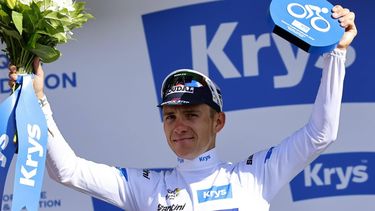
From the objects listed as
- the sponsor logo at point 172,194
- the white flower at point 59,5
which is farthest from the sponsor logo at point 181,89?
the white flower at point 59,5

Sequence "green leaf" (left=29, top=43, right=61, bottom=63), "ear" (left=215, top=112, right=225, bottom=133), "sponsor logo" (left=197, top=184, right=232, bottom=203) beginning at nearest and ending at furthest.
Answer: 1. "green leaf" (left=29, top=43, right=61, bottom=63)
2. "sponsor logo" (left=197, top=184, right=232, bottom=203)
3. "ear" (left=215, top=112, right=225, bottom=133)

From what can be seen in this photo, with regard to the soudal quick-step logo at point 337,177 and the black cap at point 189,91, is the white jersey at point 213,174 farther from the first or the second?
the soudal quick-step logo at point 337,177

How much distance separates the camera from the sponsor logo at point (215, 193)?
2.50m

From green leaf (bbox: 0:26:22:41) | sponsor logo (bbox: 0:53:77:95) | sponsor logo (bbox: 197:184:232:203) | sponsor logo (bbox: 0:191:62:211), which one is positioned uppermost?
sponsor logo (bbox: 0:53:77:95)

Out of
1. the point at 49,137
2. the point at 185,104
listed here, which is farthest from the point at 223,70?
the point at 49,137

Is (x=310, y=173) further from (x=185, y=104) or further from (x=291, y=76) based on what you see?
(x=185, y=104)

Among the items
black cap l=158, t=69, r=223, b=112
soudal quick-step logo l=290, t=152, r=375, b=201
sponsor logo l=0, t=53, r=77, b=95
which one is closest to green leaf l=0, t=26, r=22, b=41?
black cap l=158, t=69, r=223, b=112

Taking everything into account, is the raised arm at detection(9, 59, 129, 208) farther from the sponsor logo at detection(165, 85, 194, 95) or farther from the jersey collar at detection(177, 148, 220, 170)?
the sponsor logo at detection(165, 85, 194, 95)

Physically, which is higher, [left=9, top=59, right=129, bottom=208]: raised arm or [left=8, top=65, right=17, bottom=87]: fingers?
[left=8, top=65, right=17, bottom=87]: fingers

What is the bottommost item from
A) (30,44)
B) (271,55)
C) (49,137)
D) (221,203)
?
(221,203)

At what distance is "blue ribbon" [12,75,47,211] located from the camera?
234 cm

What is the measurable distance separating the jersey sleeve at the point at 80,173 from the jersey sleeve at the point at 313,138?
402 millimetres

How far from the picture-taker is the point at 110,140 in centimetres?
332

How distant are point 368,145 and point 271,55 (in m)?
0.48
